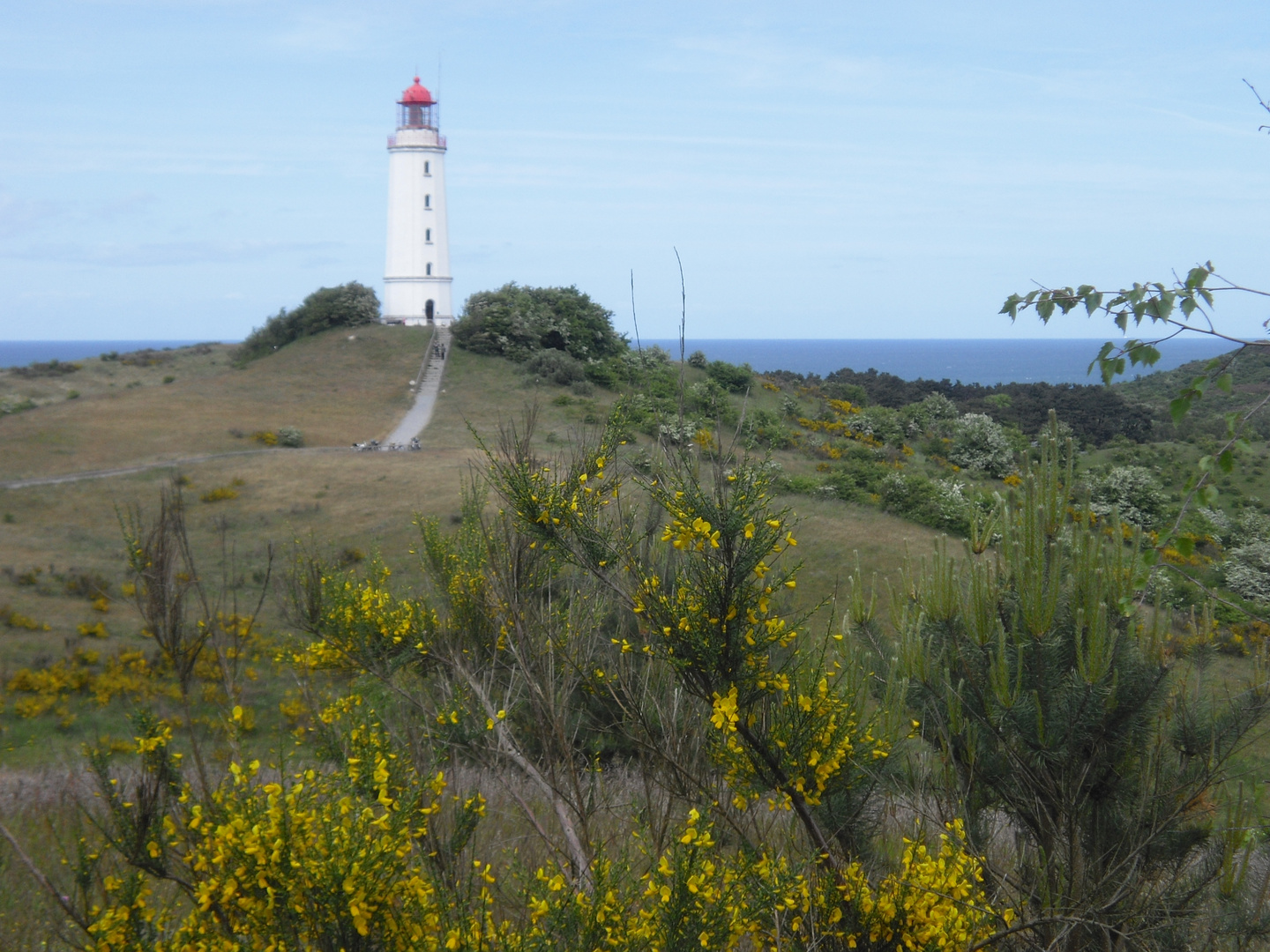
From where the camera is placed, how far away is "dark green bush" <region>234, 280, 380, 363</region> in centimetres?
4194

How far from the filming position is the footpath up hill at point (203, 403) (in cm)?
2561

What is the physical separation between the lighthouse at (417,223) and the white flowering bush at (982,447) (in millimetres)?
24492

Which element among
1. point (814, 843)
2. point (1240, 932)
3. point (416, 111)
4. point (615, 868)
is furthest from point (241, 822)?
point (416, 111)

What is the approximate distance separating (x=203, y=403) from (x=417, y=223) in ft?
42.8

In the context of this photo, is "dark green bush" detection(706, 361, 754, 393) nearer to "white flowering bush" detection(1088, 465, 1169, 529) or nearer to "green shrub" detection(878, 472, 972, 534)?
"green shrub" detection(878, 472, 972, 534)

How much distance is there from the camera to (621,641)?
3393 mm

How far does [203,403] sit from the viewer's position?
3216 cm

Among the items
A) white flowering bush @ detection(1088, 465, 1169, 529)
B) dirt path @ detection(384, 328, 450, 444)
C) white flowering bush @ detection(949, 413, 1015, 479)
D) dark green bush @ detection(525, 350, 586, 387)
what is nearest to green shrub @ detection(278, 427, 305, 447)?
dirt path @ detection(384, 328, 450, 444)

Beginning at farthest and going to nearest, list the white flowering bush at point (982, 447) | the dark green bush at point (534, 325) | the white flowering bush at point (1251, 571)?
the dark green bush at point (534, 325), the white flowering bush at point (982, 447), the white flowering bush at point (1251, 571)

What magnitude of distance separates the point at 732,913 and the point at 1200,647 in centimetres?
248

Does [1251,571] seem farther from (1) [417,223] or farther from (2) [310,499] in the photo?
(1) [417,223]

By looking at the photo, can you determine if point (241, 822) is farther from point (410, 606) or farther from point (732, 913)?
point (410, 606)

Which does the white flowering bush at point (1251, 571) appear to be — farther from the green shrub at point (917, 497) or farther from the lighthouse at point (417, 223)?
the lighthouse at point (417, 223)

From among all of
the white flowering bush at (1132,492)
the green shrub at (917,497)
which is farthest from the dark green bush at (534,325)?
the white flowering bush at (1132,492)
